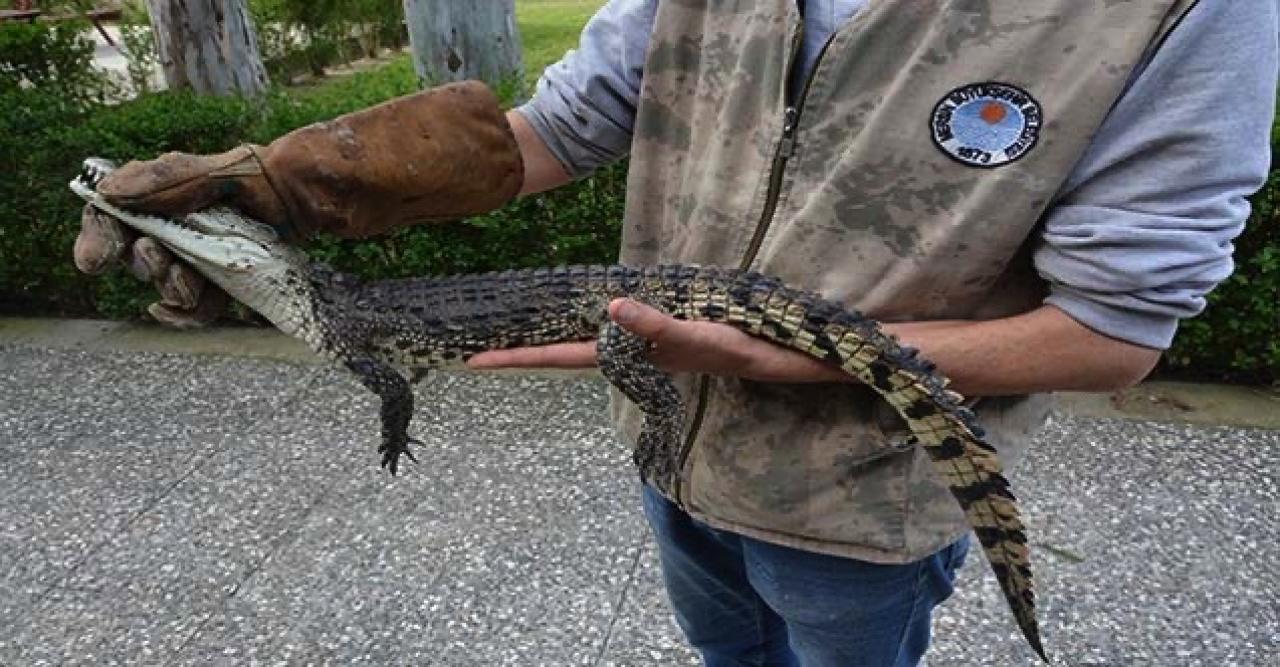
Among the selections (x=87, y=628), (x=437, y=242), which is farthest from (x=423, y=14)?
(x=87, y=628)

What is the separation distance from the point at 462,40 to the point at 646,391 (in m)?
4.20

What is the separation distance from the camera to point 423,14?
5.75m

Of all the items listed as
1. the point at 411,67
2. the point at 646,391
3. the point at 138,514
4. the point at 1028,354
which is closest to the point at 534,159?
the point at 646,391

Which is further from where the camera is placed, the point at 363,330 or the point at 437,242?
the point at 437,242

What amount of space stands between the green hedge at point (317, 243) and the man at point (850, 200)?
3356 millimetres

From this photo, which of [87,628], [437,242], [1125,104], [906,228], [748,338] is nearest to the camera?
[1125,104]

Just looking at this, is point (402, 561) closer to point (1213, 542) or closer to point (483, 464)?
point (483, 464)

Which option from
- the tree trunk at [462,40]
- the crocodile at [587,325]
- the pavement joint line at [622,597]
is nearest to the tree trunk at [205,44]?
the tree trunk at [462,40]

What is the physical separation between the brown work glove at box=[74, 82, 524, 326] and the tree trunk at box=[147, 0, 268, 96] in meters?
6.22

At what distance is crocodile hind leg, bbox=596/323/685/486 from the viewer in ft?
6.62

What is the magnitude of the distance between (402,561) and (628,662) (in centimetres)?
101

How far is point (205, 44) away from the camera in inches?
310

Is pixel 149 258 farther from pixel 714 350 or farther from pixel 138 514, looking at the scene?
pixel 138 514

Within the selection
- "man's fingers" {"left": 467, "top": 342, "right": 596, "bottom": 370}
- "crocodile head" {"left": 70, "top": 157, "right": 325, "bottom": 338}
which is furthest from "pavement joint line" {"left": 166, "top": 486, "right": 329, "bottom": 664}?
"man's fingers" {"left": 467, "top": 342, "right": 596, "bottom": 370}
